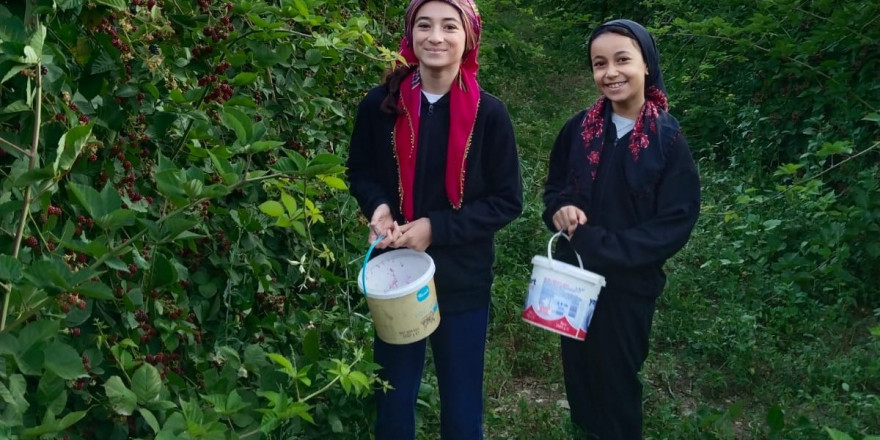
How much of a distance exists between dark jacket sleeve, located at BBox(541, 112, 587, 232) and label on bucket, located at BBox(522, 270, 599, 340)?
0.29 meters

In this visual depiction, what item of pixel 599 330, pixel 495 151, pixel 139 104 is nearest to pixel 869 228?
pixel 599 330

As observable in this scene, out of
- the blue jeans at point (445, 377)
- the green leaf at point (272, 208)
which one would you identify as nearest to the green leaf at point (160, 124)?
the green leaf at point (272, 208)

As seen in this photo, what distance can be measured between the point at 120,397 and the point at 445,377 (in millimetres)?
1109

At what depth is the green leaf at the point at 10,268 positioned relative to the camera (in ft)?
5.17

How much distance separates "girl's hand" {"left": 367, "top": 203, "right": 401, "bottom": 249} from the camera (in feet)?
8.89

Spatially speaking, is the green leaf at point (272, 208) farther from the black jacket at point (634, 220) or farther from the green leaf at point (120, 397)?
the black jacket at point (634, 220)

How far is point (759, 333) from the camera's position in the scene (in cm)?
441

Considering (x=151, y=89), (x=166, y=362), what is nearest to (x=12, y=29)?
(x=151, y=89)

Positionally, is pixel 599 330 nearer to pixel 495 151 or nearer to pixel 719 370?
pixel 495 151

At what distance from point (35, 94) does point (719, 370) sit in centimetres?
332

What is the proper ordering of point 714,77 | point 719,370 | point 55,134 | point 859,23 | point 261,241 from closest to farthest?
point 55,134, point 261,241, point 719,370, point 859,23, point 714,77

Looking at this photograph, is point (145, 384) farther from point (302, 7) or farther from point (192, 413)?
point (302, 7)

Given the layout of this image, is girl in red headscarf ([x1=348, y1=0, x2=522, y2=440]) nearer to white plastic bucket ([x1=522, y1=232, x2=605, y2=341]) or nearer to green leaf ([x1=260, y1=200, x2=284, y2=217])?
white plastic bucket ([x1=522, y1=232, x2=605, y2=341])

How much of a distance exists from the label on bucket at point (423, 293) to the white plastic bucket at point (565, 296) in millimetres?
363
